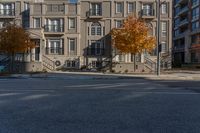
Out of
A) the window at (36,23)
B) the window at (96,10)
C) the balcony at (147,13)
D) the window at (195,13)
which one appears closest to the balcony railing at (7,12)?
the window at (36,23)

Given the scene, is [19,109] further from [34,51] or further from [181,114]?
[34,51]

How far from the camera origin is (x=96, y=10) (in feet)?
146

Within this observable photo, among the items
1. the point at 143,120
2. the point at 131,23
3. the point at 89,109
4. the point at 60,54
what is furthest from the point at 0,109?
the point at 60,54

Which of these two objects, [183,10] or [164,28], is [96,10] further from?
[183,10]

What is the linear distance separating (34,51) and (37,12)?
694cm

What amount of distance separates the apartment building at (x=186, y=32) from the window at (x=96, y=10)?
2661 cm

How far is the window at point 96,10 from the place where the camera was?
Answer: 44438 mm

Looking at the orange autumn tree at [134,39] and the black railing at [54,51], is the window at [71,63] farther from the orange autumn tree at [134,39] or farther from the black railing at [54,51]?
the orange autumn tree at [134,39]

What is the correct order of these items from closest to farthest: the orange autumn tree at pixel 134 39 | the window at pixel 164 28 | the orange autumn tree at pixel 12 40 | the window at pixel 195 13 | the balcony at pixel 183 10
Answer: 1. the orange autumn tree at pixel 12 40
2. the orange autumn tree at pixel 134 39
3. the window at pixel 164 28
4. the window at pixel 195 13
5. the balcony at pixel 183 10

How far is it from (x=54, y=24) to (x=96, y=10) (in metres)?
7.03

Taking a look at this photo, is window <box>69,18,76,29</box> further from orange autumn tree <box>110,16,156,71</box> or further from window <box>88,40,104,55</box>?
orange autumn tree <box>110,16,156,71</box>

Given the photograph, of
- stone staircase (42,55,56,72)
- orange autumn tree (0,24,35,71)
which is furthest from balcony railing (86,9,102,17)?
orange autumn tree (0,24,35,71)

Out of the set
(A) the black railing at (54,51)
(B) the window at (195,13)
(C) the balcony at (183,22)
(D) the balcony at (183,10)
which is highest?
(D) the balcony at (183,10)

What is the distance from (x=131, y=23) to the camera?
34.7 m
